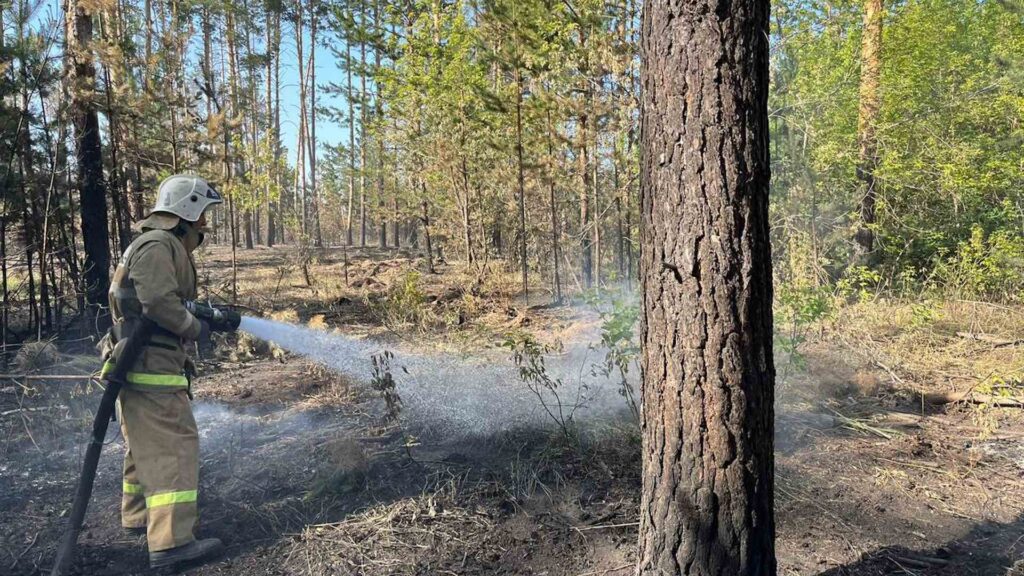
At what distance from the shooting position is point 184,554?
10.4 ft

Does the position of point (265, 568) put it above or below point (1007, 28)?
below

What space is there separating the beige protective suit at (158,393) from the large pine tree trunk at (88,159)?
15.6ft

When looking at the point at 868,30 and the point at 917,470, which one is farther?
the point at 868,30

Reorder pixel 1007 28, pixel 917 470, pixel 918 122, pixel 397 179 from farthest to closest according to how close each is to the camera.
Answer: pixel 397 179 → pixel 1007 28 → pixel 918 122 → pixel 917 470

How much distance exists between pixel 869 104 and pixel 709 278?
10858 mm

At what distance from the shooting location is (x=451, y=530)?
3.39 meters

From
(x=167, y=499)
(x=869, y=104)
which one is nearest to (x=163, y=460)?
(x=167, y=499)

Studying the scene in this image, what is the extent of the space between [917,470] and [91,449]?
5.29m

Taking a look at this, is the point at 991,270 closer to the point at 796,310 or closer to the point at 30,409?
the point at 796,310

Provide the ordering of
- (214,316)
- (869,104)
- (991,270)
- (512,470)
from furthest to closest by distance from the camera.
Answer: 1. (869,104)
2. (991,270)
3. (512,470)
4. (214,316)

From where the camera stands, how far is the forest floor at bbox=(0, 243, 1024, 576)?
126 inches

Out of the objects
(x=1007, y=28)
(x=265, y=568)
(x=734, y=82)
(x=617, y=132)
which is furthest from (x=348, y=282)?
(x=1007, y=28)

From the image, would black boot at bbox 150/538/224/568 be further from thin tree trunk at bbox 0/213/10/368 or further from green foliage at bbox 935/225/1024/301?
green foliage at bbox 935/225/1024/301

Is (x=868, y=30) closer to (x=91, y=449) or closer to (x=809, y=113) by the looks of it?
(x=809, y=113)
